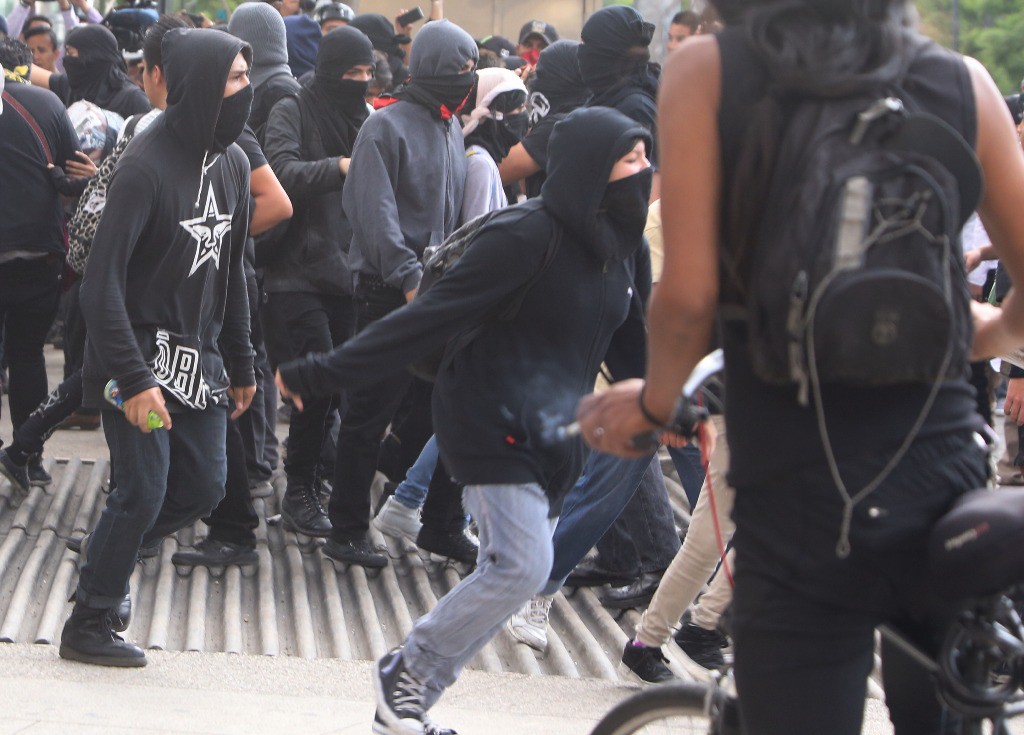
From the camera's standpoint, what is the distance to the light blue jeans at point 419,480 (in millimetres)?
6121

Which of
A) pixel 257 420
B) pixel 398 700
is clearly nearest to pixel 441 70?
pixel 257 420

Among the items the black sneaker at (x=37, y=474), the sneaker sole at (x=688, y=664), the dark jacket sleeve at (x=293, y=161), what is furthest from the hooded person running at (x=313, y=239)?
the sneaker sole at (x=688, y=664)

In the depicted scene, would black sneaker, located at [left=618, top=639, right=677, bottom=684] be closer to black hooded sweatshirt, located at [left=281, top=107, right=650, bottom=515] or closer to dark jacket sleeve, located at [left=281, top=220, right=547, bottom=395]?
black hooded sweatshirt, located at [left=281, top=107, right=650, bottom=515]

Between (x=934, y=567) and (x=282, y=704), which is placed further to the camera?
(x=282, y=704)

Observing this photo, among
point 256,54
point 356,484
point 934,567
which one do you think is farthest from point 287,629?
point 934,567

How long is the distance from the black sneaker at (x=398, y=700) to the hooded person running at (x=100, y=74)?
5.03m

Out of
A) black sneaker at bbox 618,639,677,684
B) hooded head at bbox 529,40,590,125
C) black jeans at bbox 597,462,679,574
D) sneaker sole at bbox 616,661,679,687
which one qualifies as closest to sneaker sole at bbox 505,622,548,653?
sneaker sole at bbox 616,661,679,687

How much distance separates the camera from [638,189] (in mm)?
4059

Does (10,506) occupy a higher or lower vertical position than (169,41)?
lower

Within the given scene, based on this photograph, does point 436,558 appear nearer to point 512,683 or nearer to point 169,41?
point 512,683

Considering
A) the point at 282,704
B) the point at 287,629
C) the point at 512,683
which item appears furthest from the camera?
the point at 287,629

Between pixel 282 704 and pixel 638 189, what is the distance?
6.12 feet

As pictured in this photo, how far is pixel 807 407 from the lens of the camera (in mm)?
2135

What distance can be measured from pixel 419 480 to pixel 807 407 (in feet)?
13.6
